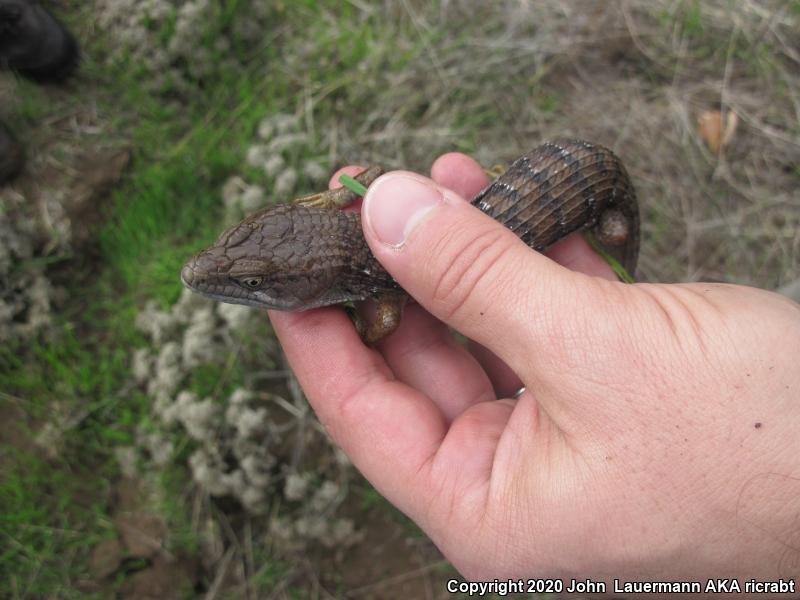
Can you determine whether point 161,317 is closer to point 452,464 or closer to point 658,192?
point 452,464

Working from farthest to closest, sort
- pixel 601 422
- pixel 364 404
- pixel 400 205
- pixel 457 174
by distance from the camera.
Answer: pixel 457 174, pixel 364 404, pixel 400 205, pixel 601 422

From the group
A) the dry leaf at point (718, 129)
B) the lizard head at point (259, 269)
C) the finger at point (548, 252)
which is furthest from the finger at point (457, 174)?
the dry leaf at point (718, 129)

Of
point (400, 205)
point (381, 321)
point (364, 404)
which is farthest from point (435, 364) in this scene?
point (400, 205)

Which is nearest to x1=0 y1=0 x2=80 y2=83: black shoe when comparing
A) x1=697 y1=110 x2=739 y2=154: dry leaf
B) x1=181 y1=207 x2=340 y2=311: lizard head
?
x1=181 y1=207 x2=340 y2=311: lizard head

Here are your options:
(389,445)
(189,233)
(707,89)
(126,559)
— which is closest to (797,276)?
(707,89)

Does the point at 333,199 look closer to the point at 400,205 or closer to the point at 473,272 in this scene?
the point at 400,205

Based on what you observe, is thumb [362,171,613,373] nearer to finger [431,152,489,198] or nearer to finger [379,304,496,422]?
finger [379,304,496,422]
